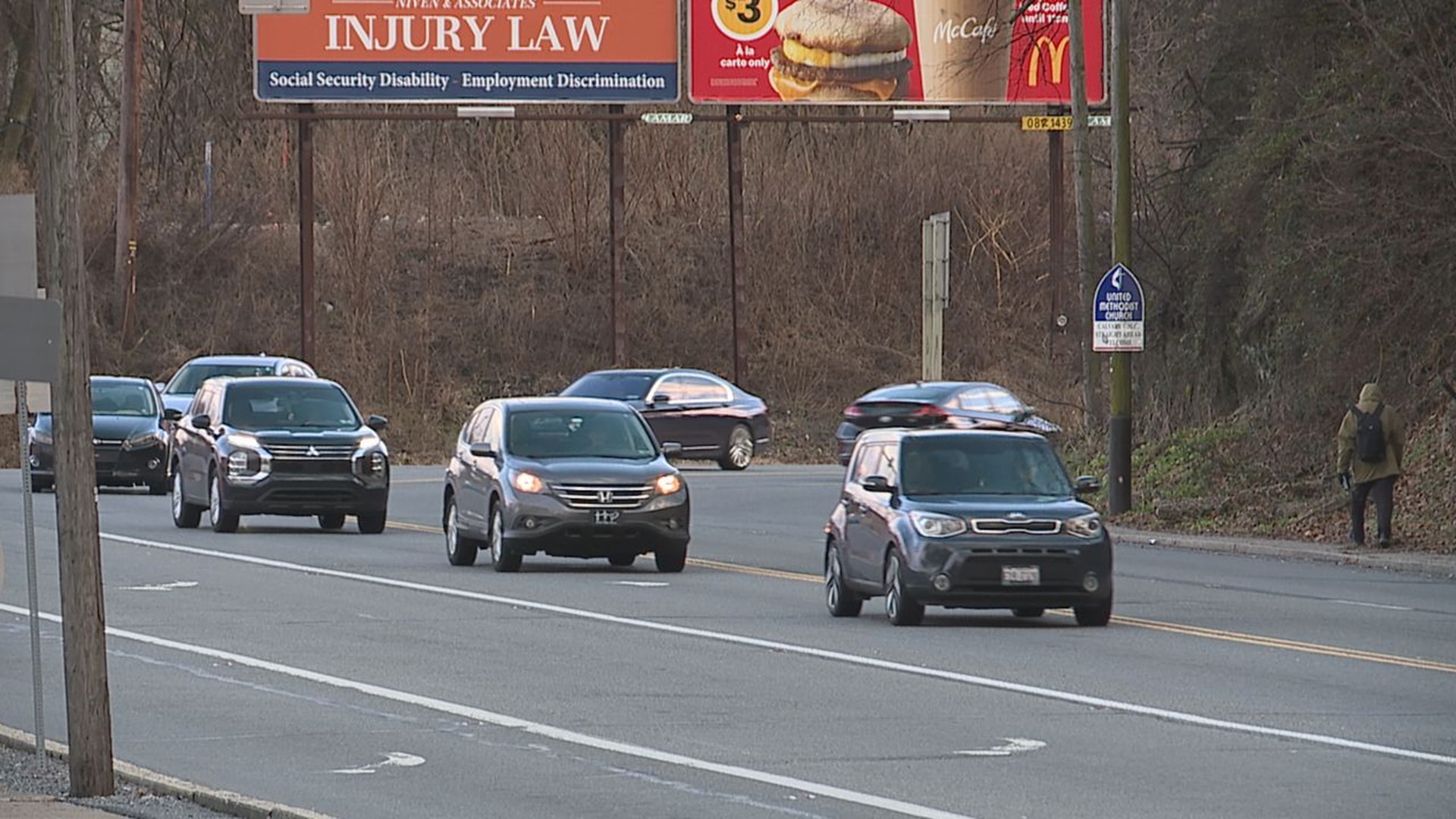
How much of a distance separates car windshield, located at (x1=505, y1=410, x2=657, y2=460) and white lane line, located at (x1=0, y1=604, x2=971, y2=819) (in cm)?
726

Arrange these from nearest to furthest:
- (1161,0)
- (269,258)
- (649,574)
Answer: (649,574) → (1161,0) → (269,258)

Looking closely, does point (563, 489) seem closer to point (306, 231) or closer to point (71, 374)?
point (71, 374)

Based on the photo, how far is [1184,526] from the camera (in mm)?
35156

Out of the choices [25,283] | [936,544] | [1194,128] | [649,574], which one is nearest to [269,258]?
[1194,128]

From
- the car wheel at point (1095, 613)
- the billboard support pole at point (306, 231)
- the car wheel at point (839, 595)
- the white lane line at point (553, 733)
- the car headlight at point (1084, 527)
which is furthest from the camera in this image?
the billboard support pole at point (306, 231)

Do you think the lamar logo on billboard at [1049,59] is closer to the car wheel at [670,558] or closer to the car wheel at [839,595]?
the car wheel at [670,558]

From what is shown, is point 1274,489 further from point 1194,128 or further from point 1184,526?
point 1194,128

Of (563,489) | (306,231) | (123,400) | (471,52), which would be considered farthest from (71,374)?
(471,52)

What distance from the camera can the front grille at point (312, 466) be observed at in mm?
31719

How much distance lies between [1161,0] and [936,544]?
3010cm

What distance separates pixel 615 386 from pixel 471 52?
10834mm

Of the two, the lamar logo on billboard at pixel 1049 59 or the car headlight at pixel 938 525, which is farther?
the lamar logo on billboard at pixel 1049 59

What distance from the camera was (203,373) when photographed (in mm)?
45094

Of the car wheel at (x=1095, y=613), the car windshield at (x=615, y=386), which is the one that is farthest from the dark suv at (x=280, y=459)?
the car windshield at (x=615, y=386)
